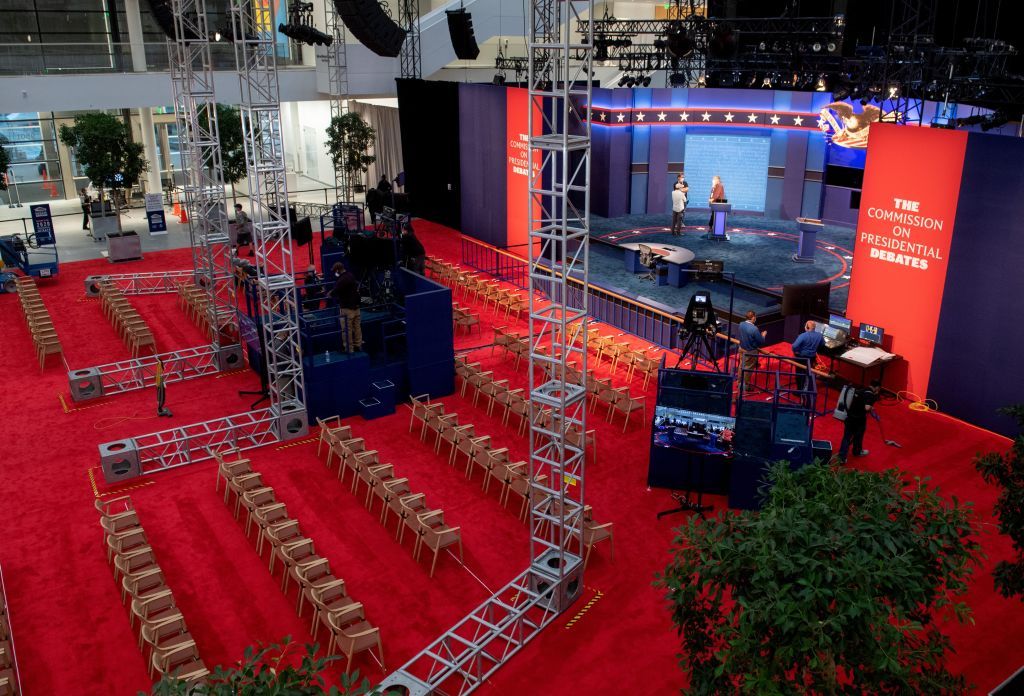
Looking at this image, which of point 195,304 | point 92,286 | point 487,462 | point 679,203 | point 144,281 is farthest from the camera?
point 679,203

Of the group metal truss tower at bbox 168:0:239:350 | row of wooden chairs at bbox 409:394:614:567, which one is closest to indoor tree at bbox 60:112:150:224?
metal truss tower at bbox 168:0:239:350

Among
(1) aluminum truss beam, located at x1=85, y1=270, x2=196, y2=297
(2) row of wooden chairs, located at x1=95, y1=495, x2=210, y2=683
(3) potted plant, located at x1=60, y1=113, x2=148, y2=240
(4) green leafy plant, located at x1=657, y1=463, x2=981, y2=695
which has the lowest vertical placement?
(2) row of wooden chairs, located at x1=95, y1=495, x2=210, y2=683

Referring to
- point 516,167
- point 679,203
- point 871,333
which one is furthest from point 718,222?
point 871,333

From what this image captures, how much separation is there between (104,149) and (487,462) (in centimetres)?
1740

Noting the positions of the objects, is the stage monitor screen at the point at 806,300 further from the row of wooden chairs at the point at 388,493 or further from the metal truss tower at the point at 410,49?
the metal truss tower at the point at 410,49

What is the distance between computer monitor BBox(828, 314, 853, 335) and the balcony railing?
2072 centimetres

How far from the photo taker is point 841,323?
14.9 meters

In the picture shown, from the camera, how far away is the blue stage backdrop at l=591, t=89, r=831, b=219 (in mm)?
25219

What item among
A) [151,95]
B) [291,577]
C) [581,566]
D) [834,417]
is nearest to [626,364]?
[834,417]

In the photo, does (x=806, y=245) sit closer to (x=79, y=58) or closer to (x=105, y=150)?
(x=105, y=150)

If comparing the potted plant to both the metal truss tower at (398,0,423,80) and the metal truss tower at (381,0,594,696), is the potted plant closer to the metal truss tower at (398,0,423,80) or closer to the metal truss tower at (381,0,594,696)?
the metal truss tower at (398,0,423,80)

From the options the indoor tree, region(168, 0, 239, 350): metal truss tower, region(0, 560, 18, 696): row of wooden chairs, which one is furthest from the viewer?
the indoor tree

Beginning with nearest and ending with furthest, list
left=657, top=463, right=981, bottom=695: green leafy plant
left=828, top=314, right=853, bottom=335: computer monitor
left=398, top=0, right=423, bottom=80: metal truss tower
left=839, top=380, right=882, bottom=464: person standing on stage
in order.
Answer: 1. left=657, top=463, right=981, bottom=695: green leafy plant
2. left=839, top=380, right=882, bottom=464: person standing on stage
3. left=828, top=314, right=853, bottom=335: computer monitor
4. left=398, top=0, right=423, bottom=80: metal truss tower

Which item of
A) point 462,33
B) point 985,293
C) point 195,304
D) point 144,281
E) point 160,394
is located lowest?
point 160,394
